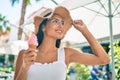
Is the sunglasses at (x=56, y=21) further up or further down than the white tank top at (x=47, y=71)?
further up

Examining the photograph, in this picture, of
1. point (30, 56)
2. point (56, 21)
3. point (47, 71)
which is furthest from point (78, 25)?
point (30, 56)

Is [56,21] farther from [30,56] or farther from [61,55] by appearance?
[30,56]

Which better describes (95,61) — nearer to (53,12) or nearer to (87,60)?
(87,60)

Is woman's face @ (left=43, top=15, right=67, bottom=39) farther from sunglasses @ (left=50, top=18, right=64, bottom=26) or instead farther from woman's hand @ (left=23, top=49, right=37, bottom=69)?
woman's hand @ (left=23, top=49, right=37, bottom=69)

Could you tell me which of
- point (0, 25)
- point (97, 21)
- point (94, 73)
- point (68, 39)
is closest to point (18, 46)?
point (94, 73)

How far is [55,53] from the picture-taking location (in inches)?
68.1

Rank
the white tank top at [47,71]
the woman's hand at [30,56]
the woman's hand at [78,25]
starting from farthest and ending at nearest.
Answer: the woman's hand at [78,25]
the white tank top at [47,71]
the woman's hand at [30,56]

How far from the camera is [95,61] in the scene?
1.69 meters

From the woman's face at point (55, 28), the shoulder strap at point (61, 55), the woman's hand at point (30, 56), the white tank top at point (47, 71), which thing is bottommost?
the white tank top at point (47, 71)

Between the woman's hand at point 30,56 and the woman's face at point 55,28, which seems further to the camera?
the woman's face at point 55,28

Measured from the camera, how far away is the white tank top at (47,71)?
5.22ft

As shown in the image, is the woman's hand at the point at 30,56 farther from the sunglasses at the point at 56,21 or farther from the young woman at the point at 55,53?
the sunglasses at the point at 56,21

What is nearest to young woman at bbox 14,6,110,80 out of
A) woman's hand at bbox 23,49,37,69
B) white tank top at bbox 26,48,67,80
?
white tank top at bbox 26,48,67,80

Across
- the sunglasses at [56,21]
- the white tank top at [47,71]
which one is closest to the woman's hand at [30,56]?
the white tank top at [47,71]
